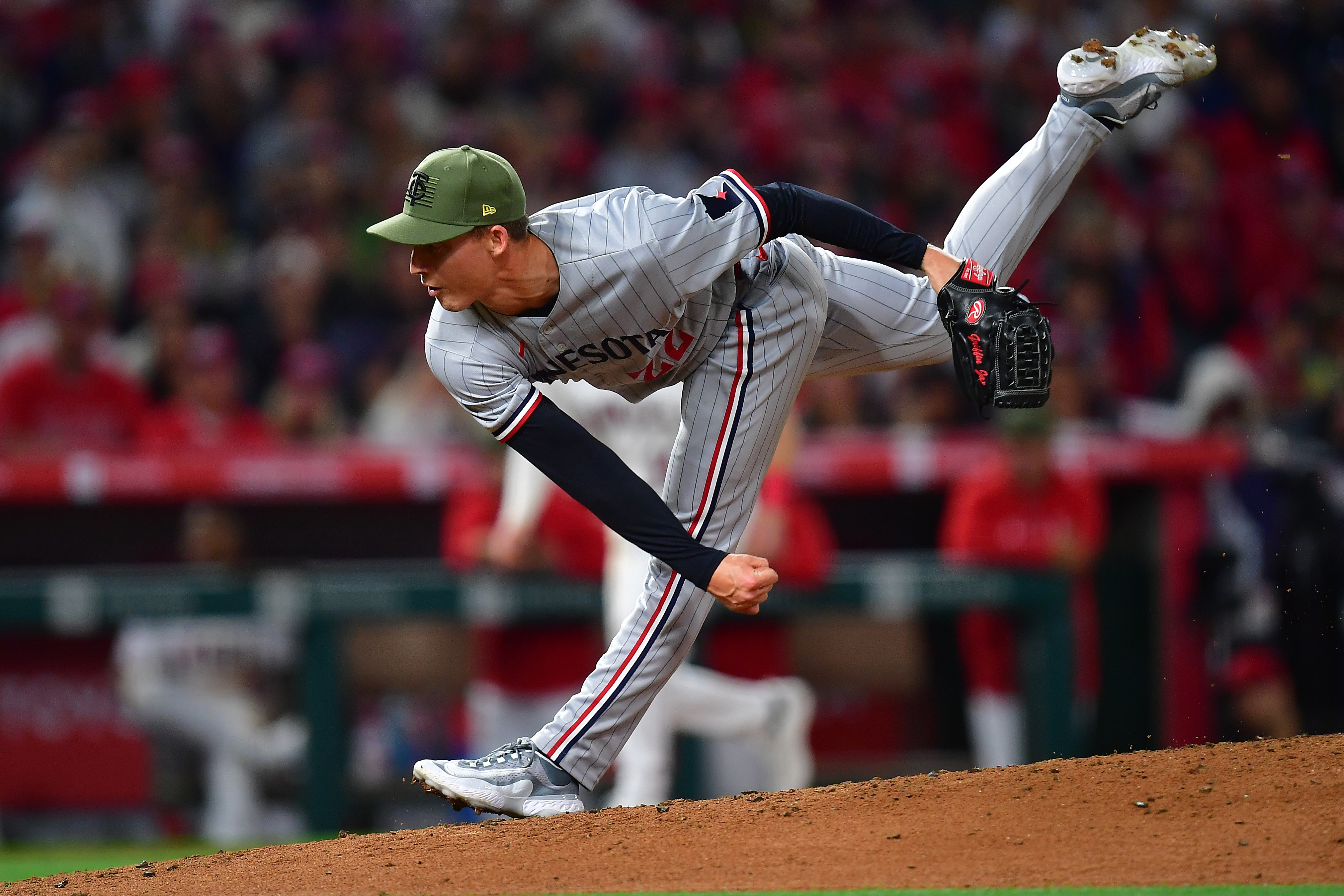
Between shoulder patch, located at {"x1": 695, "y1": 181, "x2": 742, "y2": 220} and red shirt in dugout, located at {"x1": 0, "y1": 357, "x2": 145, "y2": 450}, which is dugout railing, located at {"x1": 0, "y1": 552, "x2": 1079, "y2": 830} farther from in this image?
shoulder patch, located at {"x1": 695, "y1": 181, "x2": 742, "y2": 220}

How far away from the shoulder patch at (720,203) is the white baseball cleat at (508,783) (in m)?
1.38

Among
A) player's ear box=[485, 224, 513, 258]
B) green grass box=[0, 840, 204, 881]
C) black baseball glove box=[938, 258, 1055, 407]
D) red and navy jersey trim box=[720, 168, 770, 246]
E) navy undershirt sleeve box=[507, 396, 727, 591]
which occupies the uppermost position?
red and navy jersey trim box=[720, 168, 770, 246]

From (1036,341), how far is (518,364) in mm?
1149

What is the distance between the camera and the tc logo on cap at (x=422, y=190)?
3.25 m

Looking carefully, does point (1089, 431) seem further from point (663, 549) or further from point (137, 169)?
point (137, 169)

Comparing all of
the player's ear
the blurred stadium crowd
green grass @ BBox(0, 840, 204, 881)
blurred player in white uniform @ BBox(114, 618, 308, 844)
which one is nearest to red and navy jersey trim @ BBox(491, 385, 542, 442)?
the player's ear

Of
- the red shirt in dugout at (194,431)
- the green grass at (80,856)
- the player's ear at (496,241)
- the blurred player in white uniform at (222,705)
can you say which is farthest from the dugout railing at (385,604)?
the player's ear at (496,241)

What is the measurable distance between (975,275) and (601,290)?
881mm

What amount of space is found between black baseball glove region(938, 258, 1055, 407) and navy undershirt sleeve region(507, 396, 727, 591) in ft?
2.41

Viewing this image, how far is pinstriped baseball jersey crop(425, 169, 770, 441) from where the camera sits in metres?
3.31

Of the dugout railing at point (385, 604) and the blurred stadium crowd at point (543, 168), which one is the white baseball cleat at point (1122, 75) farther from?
the blurred stadium crowd at point (543, 168)

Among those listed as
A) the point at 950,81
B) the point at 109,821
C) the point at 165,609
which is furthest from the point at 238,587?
the point at 950,81

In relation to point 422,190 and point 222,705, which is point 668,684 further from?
point 422,190

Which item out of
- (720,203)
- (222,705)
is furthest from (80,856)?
(720,203)
